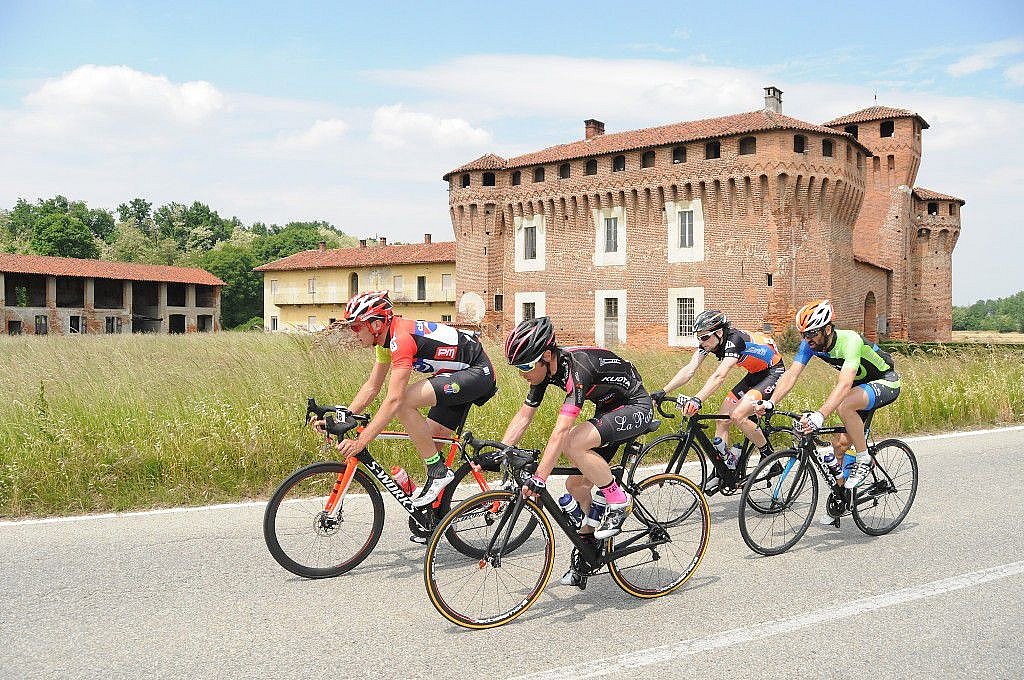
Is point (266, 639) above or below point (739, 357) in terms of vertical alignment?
below

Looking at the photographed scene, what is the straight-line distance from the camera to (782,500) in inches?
218

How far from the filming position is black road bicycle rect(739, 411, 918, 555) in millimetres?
5367

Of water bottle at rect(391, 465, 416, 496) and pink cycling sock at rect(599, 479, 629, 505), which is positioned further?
water bottle at rect(391, 465, 416, 496)

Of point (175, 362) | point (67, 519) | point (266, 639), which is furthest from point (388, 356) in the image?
point (175, 362)

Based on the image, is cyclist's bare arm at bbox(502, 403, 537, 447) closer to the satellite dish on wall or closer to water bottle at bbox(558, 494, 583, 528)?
water bottle at bbox(558, 494, 583, 528)

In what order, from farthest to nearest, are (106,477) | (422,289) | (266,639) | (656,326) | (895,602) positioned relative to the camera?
(422,289), (656,326), (106,477), (895,602), (266,639)

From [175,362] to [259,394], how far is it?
3.47 metres

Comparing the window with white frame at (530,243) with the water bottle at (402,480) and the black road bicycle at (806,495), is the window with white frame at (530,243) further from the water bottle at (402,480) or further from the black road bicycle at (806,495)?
the water bottle at (402,480)

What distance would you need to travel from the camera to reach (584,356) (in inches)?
175

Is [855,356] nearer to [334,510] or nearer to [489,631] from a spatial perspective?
[489,631]

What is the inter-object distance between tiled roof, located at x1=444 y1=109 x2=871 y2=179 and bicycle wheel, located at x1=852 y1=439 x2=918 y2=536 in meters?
34.4

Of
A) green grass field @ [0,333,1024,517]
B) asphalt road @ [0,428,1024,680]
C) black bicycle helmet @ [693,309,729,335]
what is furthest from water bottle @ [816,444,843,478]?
green grass field @ [0,333,1024,517]

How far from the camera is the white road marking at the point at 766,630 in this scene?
11.4 feet

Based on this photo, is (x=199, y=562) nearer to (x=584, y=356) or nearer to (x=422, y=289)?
(x=584, y=356)
